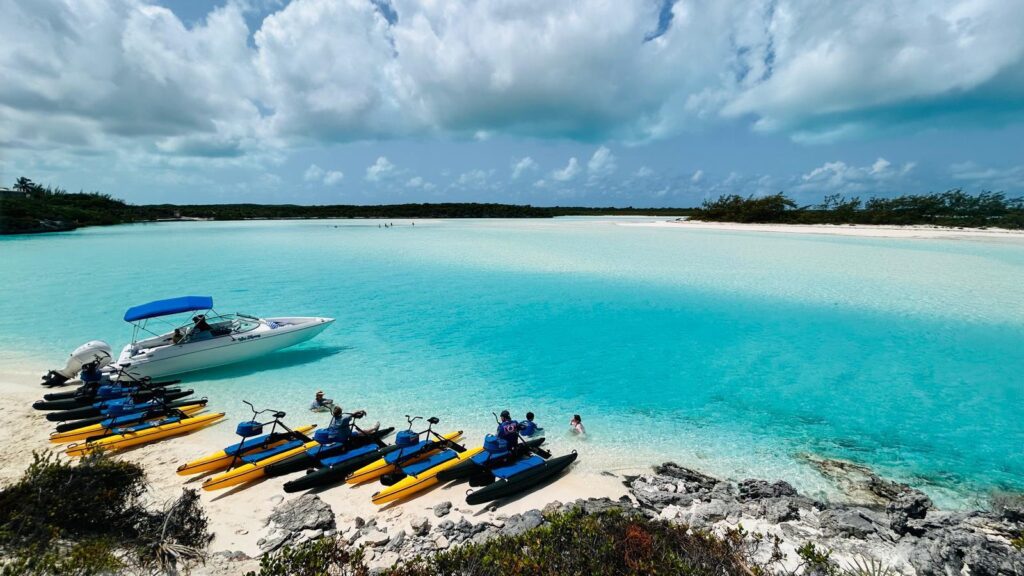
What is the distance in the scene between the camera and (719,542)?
5.94 m

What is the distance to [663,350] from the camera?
17094 mm

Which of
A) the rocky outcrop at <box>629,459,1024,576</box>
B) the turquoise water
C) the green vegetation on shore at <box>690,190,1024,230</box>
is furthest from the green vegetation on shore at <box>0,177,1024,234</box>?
the rocky outcrop at <box>629,459,1024,576</box>

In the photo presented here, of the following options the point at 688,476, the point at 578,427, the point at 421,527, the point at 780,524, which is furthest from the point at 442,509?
the point at 780,524

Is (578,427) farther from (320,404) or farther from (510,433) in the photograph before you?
(320,404)

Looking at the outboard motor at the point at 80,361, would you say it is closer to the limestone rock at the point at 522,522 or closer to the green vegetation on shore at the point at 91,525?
the green vegetation on shore at the point at 91,525

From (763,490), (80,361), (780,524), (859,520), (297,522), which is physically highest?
(80,361)

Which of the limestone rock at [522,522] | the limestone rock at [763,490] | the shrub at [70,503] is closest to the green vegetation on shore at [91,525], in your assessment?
the shrub at [70,503]

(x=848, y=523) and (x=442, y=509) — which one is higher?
(x=848, y=523)

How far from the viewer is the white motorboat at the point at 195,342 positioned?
A: 45.3 ft

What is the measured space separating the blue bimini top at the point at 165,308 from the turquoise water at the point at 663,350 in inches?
92.2

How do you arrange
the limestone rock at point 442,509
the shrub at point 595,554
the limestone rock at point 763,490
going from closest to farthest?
the shrub at point 595,554
the limestone rock at point 442,509
the limestone rock at point 763,490

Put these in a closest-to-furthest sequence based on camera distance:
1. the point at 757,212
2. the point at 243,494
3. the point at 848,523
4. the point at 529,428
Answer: the point at 848,523
the point at 243,494
the point at 529,428
the point at 757,212

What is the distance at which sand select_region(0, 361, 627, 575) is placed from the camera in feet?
23.6

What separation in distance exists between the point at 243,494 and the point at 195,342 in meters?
8.36
